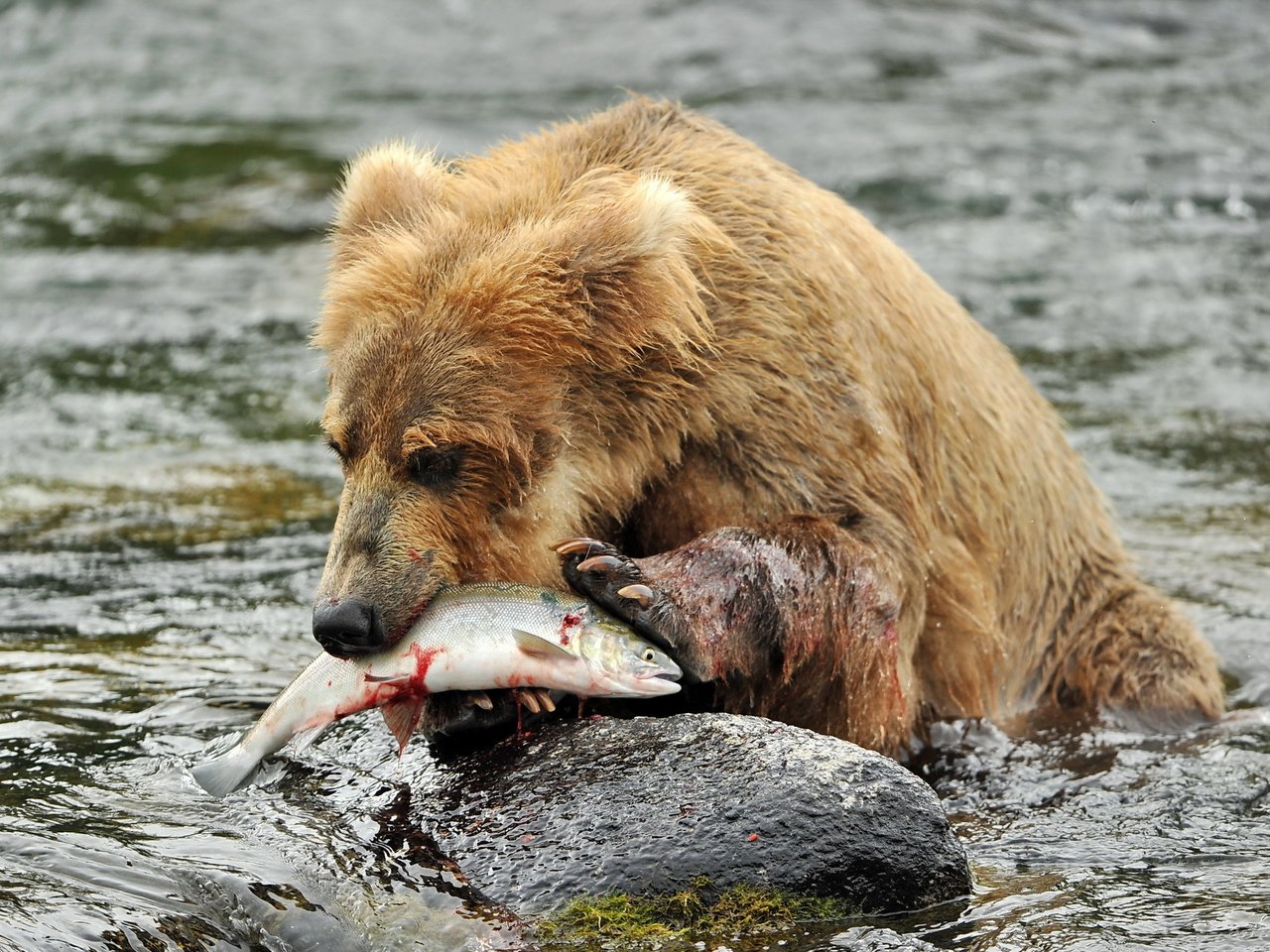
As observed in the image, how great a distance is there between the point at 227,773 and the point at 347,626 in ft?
2.56

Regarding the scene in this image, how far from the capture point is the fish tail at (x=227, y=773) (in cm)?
549

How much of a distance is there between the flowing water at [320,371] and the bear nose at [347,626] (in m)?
0.56

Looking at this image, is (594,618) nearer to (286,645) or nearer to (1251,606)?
(286,645)

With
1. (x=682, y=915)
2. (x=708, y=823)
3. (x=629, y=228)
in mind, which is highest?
(x=629, y=228)

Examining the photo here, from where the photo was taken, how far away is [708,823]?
4.91m

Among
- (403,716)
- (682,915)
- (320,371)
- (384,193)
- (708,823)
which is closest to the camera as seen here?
(682,915)

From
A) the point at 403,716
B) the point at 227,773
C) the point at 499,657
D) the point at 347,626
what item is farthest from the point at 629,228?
the point at 227,773

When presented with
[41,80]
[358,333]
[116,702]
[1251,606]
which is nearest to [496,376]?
[358,333]

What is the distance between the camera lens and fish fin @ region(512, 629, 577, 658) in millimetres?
5145

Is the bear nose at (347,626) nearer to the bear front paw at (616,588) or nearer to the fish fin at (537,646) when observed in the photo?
the fish fin at (537,646)

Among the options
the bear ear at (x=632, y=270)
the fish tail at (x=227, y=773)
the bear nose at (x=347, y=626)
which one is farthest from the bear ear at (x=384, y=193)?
the fish tail at (x=227, y=773)

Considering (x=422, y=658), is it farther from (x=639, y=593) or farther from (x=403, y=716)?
(x=639, y=593)

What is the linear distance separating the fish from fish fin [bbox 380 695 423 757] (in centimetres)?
5

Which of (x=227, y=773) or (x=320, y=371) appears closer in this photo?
(x=227, y=773)
